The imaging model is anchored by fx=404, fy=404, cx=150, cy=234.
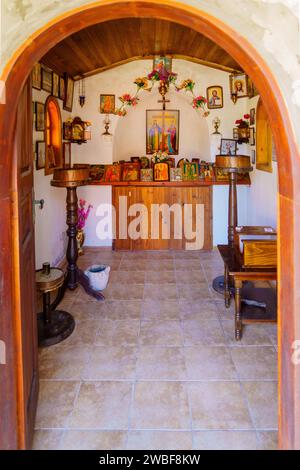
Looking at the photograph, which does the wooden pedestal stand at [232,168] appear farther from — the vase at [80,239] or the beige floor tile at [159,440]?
the vase at [80,239]

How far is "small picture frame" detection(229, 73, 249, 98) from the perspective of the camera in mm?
6034

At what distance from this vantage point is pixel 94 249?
6.50 meters

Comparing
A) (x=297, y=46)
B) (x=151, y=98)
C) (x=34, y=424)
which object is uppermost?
(x=151, y=98)

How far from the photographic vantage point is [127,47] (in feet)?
17.2

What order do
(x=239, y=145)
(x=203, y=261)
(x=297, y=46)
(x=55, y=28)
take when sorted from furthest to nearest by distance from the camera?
(x=239, y=145), (x=203, y=261), (x=55, y=28), (x=297, y=46)

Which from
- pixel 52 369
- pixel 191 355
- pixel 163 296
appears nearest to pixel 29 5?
pixel 52 369

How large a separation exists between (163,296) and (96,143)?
119 inches

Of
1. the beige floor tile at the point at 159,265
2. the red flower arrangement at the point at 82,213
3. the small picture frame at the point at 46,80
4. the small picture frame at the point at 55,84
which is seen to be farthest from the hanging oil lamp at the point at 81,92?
the beige floor tile at the point at 159,265

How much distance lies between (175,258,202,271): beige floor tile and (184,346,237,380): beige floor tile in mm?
2315

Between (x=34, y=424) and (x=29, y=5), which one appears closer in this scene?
(x=29, y=5)

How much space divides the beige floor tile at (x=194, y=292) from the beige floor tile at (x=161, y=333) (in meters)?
0.68

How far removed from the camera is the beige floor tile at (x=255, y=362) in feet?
9.18

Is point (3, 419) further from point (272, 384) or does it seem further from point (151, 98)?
point (151, 98)

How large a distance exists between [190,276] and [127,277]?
802mm
